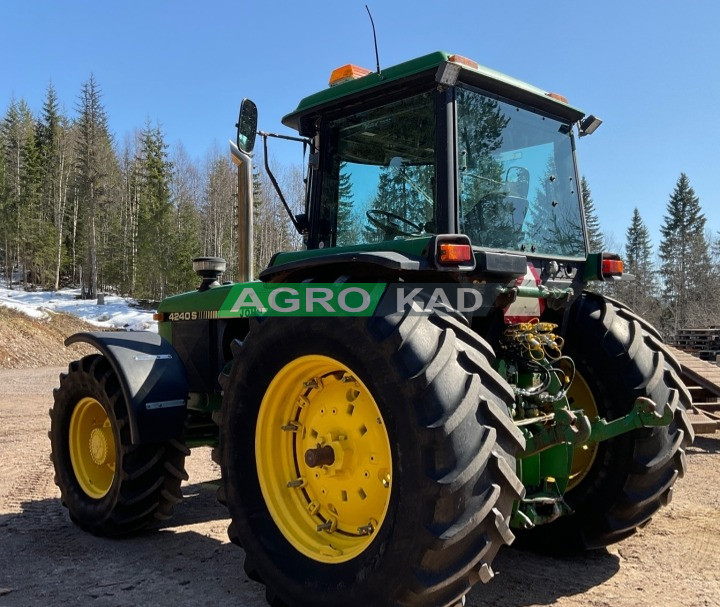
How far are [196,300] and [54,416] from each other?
1388mm

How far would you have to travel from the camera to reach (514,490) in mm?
2549

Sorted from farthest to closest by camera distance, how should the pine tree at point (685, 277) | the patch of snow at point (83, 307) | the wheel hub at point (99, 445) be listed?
the pine tree at point (685, 277), the patch of snow at point (83, 307), the wheel hub at point (99, 445)

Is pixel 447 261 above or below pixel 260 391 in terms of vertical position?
above

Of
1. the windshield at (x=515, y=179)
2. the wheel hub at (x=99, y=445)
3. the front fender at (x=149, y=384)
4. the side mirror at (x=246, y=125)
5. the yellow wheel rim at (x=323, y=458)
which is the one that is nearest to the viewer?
the yellow wheel rim at (x=323, y=458)

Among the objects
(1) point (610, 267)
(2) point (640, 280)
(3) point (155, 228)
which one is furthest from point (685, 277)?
(1) point (610, 267)

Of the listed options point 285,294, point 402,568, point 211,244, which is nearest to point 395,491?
point 402,568

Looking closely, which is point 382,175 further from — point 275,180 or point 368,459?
point 368,459

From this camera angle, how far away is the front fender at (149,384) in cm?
411

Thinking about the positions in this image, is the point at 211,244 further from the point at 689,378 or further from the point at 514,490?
the point at 514,490

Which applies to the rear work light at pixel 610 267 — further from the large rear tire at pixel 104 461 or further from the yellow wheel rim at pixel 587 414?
the large rear tire at pixel 104 461

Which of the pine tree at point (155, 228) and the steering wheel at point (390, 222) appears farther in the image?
the pine tree at point (155, 228)

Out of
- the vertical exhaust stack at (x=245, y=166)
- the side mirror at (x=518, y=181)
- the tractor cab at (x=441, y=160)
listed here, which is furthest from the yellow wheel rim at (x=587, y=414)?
the vertical exhaust stack at (x=245, y=166)

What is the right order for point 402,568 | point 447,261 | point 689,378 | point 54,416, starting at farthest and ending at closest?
point 689,378, point 54,416, point 447,261, point 402,568

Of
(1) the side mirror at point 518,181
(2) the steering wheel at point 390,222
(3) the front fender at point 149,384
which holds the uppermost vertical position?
(1) the side mirror at point 518,181
